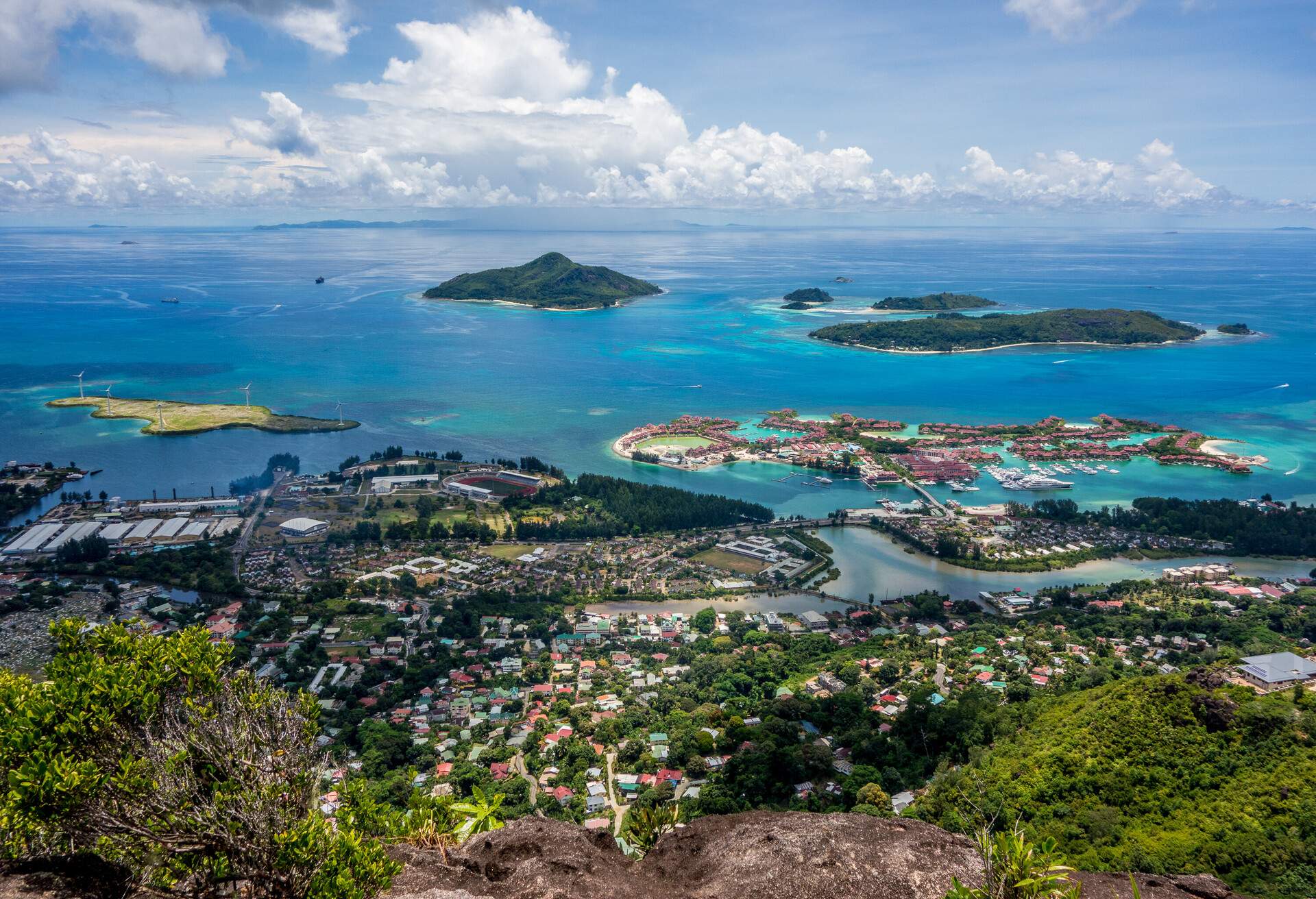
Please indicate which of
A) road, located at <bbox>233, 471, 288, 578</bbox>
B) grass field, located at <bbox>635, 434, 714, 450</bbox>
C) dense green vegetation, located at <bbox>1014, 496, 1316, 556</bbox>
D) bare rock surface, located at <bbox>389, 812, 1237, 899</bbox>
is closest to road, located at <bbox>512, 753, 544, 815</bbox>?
bare rock surface, located at <bbox>389, 812, 1237, 899</bbox>

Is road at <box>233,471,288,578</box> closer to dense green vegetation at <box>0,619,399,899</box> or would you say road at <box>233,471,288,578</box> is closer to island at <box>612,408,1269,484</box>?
island at <box>612,408,1269,484</box>

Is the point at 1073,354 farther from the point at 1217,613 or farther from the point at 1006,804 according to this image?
the point at 1006,804

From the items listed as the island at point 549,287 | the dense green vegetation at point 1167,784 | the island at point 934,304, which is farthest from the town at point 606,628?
the island at point 549,287

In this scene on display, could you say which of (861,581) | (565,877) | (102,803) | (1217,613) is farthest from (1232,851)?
(861,581)

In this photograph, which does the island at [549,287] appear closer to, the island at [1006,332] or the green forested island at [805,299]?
the green forested island at [805,299]

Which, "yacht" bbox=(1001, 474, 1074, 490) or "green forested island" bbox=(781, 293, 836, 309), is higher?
"green forested island" bbox=(781, 293, 836, 309)

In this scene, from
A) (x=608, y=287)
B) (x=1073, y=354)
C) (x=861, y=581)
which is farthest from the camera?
(x=608, y=287)
